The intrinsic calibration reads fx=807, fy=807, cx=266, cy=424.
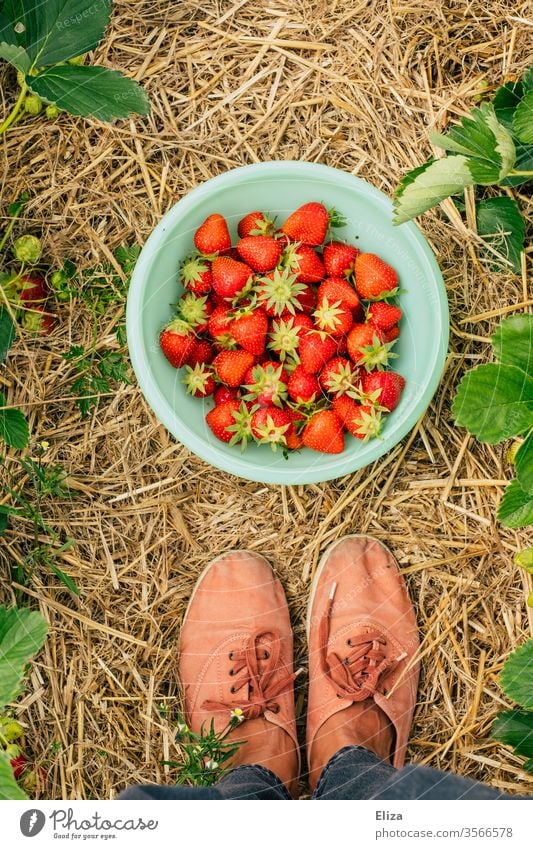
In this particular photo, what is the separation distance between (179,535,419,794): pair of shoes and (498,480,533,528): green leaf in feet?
1.12

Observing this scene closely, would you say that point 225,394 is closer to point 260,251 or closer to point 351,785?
point 260,251

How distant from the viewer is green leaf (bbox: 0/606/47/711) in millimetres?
847

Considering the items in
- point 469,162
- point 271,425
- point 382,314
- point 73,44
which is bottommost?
point 271,425

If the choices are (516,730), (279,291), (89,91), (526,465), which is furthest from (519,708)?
(89,91)

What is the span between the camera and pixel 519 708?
1.22 metres

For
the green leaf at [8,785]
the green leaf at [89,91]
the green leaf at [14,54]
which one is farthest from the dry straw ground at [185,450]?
the green leaf at [8,785]

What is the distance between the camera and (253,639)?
4.22 ft

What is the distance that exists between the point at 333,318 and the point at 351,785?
626 millimetres

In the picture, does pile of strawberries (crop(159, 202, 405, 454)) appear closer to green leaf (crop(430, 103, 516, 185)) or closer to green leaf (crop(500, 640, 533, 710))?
green leaf (crop(430, 103, 516, 185))

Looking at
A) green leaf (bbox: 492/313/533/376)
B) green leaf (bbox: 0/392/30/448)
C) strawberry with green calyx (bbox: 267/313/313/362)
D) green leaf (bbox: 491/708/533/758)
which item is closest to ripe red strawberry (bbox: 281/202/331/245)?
strawberry with green calyx (bbox: 267/313/313/362)

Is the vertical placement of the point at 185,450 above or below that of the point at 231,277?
below
